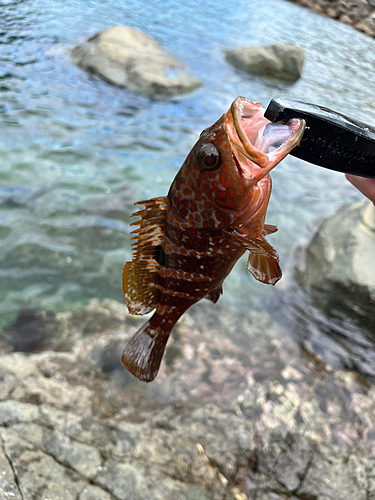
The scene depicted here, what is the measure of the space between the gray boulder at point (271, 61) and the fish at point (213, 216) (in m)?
11.4

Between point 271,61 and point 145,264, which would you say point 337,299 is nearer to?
point 145,264

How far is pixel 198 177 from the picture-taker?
6.05 ft

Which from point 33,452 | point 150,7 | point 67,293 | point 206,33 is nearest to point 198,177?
point 33,452

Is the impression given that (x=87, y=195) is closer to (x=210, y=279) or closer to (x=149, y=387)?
(x=149, y=387)

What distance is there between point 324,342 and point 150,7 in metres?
16.1

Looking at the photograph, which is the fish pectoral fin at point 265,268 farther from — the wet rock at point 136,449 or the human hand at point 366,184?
the wet rock at point 136,449

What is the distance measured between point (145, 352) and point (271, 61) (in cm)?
1206

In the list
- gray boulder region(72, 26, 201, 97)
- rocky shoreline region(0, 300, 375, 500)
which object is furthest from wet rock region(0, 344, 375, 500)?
gray boulder region(72, 26, 201, 97)

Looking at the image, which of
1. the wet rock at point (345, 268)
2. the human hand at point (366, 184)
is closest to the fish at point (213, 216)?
the human hand at point (366, 184)

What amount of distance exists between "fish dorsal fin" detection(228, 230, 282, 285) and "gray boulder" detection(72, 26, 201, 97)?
7869 millimetres

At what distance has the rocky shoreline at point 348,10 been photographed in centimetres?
2684

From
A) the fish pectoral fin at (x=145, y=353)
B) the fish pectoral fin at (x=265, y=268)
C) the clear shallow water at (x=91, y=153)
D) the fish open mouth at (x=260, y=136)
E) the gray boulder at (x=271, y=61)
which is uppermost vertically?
the fish open mouth at (x=260, y=136)

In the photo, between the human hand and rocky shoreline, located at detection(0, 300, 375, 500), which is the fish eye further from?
rocky shoreline, located at detection(0, 300, 375, 500)

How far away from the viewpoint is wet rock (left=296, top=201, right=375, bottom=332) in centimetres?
460
